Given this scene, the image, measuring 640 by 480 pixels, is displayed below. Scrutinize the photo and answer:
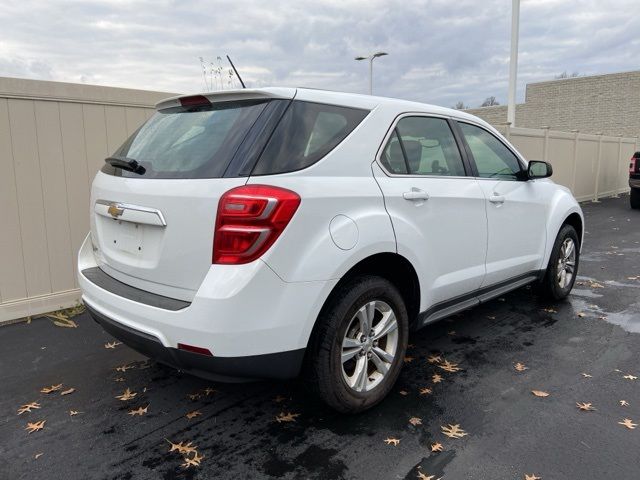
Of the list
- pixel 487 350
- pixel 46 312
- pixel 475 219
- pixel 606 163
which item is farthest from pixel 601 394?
pixel 606 163

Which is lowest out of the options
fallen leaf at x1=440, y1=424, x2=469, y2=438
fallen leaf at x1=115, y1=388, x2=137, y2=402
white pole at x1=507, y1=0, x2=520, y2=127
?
fallen leaf at x1=440, y1=424, x2=469, y2=438

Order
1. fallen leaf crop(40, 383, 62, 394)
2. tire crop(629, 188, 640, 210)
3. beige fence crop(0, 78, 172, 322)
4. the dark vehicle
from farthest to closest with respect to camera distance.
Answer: tire crop(629, 188, 640, 210) < the dark vehicle < beige fence crop(0, 78, 172, 322) < fallen leaf crop(40, 383, 62, 394)

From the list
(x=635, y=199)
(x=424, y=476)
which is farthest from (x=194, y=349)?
(x=635, y=199)

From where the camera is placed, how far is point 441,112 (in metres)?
3.63

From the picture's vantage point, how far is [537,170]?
4359 millimetres

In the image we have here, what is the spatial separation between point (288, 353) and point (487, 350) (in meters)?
2.14

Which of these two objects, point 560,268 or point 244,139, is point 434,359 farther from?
point 244,139

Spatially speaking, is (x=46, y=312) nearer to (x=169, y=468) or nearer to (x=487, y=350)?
(x=169, y=468)

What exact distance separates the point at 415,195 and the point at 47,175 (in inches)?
142

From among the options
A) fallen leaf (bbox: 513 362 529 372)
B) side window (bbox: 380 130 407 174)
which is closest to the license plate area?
side window (bbox: 380 130 407 174)

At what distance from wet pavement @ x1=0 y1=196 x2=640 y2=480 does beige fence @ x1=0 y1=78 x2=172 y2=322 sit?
619mm

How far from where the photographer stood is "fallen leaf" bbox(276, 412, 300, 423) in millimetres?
2920

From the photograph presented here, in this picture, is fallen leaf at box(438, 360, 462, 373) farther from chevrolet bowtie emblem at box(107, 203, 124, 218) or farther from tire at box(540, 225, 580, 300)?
chevrolet bowtie emblem at box(107, 203, 124, 218)

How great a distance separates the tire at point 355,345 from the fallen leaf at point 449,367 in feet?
2.19
